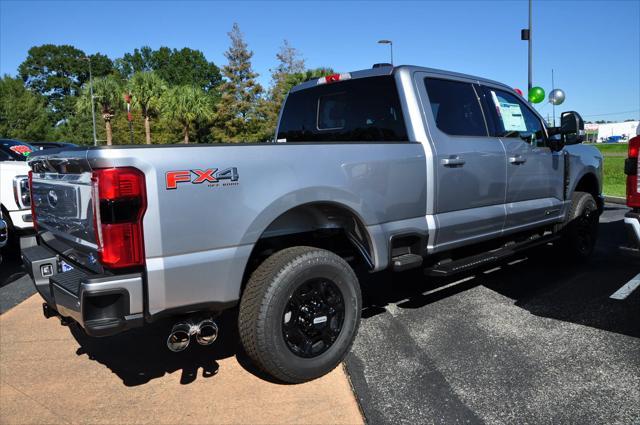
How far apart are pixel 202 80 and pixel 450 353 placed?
304ft

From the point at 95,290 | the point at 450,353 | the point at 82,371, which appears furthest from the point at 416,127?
the point at 82,371

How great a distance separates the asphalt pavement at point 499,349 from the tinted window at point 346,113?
1594 millimetres

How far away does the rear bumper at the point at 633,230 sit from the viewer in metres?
3.77

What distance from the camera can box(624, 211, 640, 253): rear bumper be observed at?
377 centimetres

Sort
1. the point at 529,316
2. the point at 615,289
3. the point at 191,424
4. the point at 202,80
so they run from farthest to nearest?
the point at 202,80
the point at 615,289
the point at 529,316
the point at 191,424

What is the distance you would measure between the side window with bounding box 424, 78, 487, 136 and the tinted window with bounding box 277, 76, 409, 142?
350 millimetres

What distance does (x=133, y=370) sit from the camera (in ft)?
11.5

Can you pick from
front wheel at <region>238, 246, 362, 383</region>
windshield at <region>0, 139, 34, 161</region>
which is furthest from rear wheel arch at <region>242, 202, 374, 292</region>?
windshield at <region>0, 139, 34, 161</region>

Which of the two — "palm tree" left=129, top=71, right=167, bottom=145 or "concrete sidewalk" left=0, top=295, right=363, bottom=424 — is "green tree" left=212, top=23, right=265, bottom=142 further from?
"concrete sidewalk" left=0, top=295, right=363, bottom=424

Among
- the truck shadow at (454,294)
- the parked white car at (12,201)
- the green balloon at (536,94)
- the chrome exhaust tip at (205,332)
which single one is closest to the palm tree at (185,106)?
the green balloon at (536,94)

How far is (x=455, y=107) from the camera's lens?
14.4 feet

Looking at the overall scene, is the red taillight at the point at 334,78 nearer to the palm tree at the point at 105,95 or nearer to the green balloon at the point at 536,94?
the green balloon at the point at 536,94

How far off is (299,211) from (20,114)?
170 ft

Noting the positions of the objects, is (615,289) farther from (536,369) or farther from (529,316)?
(536,369)
